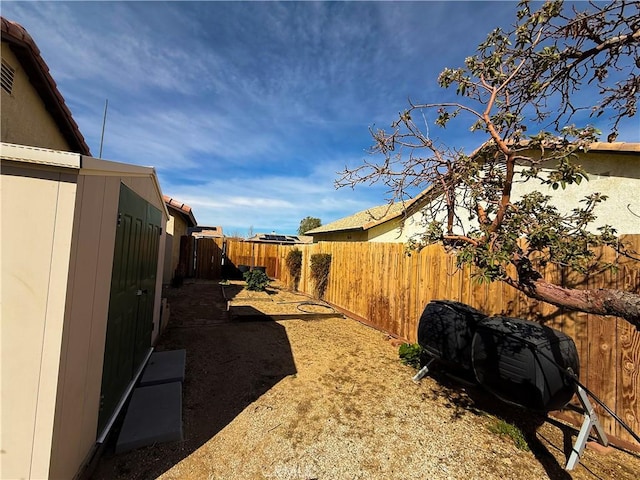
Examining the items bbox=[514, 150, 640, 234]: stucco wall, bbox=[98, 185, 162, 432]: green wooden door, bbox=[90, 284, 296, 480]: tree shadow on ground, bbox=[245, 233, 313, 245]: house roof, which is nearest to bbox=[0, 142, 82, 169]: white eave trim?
bbox=[98, 185, 162, 432]: green wooden door

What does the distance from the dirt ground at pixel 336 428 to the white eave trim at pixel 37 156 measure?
2.43 metres

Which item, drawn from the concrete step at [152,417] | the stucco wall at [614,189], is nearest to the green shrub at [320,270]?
the stucco wall at [614,189]

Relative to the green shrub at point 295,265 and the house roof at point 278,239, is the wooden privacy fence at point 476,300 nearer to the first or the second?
the green shrub at point 295,265

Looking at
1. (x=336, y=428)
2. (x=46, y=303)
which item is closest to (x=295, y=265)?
(x=336, y=428)

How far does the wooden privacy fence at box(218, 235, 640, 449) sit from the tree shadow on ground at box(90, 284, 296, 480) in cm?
252

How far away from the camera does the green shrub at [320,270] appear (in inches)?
380

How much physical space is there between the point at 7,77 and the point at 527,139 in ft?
16.6

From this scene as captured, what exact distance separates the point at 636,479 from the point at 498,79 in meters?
3.71

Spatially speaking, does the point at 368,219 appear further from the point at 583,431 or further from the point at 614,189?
the point at 583,431

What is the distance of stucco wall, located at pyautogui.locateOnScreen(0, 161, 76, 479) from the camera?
1.57m

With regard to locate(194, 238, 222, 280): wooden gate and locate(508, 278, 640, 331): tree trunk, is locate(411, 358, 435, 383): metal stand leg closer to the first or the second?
locate(508, 278, 640, 331): tree trunk

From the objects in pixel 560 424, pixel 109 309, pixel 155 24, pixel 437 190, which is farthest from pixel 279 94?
pixel 560 424

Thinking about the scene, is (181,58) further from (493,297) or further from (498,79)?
(493,297)

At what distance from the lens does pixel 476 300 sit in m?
4.29
